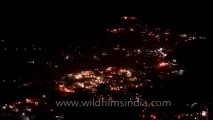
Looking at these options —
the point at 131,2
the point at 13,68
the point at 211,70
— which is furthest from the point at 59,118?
the point at 131,2

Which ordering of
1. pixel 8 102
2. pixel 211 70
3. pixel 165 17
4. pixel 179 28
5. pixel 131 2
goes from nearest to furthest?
pixel 8 102
pixel 211 70
pixel 179 28
pixel 165 17
pixel 131 2

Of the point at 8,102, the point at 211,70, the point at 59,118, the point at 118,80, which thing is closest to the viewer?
the point at 59,118

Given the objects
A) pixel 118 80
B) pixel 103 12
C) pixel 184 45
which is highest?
pixel 103 12

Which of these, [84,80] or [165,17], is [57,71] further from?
[165,17]

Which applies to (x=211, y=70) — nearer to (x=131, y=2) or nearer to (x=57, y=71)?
(x=57, y=71)

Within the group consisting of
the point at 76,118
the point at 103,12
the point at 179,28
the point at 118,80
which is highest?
the point at 103,12

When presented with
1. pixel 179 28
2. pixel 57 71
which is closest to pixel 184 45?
pixel 179 28

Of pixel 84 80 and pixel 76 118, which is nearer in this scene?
pixel 76 118

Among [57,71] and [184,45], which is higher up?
[184,45]

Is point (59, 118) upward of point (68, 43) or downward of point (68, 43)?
downward
